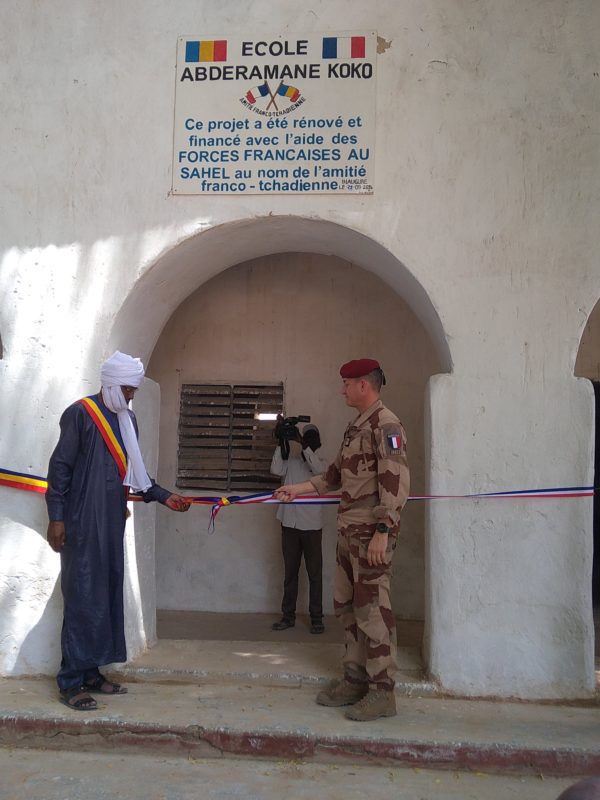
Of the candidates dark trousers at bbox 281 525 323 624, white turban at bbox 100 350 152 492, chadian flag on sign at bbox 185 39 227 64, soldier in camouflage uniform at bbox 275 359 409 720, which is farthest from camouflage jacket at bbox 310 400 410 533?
chadian flag on sign at bbox 185 39 227 64

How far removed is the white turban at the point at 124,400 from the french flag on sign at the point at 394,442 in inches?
54.8

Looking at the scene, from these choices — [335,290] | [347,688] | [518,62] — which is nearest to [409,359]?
[335,290]

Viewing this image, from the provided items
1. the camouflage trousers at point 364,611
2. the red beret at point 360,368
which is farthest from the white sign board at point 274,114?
the camouflage trousers at point 364,611

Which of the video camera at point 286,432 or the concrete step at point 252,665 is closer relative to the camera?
the concrete step at point 252,665

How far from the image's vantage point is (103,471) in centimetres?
395

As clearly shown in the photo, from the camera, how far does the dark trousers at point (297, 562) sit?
5.60 metres

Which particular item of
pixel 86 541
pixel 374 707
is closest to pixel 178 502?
pixel 86 541

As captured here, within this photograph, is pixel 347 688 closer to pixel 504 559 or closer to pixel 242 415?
pixel 504 559

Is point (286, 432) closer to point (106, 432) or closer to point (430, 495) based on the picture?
point (430, 495)

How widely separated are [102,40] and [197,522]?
3.67m

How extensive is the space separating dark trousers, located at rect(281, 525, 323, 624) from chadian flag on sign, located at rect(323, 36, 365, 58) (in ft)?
11.0

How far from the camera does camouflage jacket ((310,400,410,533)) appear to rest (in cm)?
371

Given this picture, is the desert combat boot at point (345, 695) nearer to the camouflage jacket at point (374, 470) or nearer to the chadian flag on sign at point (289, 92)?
the camouflage jacket at point (374, 470)

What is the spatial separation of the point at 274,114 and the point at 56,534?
9.03 ft
